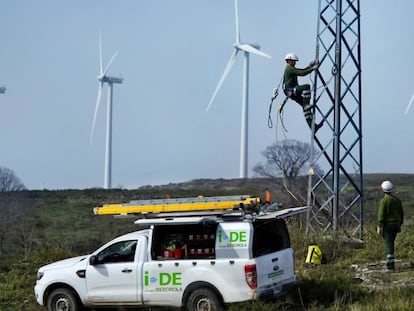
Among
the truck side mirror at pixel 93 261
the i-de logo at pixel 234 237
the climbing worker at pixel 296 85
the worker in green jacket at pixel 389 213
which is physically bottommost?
the truck side mirror at pixel 93 261

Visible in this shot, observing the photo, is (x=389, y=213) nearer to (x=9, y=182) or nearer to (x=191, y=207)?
(x=191, y=207)

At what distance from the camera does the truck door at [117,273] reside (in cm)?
1259

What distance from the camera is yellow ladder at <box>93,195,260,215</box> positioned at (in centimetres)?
1244

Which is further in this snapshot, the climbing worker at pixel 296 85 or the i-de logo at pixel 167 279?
the climbing worker at pixel 296 85

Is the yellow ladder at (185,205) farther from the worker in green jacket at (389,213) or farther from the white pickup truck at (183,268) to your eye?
the worker in green jacket at (389,213)

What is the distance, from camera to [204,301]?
11914 mm

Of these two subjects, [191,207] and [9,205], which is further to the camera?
[9,205]

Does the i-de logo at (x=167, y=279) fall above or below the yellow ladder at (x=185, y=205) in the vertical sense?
below

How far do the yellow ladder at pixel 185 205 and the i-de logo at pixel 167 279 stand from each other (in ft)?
3.63

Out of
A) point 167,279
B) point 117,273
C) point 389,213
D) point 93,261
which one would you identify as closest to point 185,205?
point 167,279

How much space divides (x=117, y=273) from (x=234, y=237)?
86.3 inches

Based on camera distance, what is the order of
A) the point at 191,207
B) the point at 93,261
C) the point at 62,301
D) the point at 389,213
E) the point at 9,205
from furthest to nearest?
the point at 9,205, the point at 389,213, the point at 62,301, the point at 93,261, the point at 191,207

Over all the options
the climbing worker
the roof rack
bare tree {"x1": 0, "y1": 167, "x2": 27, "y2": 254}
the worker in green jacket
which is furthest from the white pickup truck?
bare tree {"x1": 0, "y1": 167, "x2": 27, "y2": 254}

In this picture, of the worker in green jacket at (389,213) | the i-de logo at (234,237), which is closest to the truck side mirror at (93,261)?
the i-de logo at (234,237)
